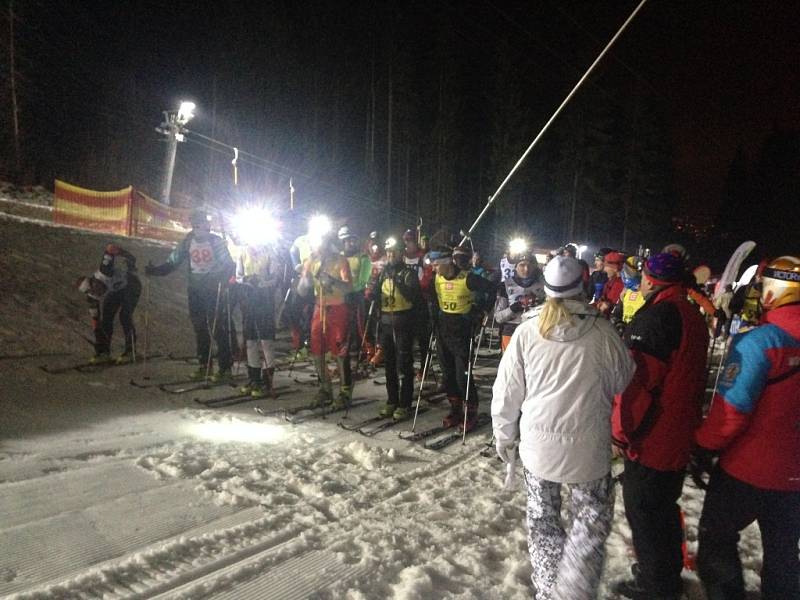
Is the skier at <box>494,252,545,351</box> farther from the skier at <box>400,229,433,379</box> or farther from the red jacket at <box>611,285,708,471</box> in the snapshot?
the red jacket at <box>611,285,708,471</box>

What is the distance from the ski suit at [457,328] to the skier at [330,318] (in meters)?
1.25

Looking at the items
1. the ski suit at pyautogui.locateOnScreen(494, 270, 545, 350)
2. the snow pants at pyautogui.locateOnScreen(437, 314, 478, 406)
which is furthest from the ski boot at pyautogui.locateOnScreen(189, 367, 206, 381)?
the ski suit at pyautogui.locateOnScreen(494, 270, 545, 350)

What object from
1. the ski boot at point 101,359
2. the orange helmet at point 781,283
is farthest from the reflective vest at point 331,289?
the orange helmet at point 781,283

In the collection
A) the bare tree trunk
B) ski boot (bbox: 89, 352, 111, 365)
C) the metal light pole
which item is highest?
the bare tree trunk

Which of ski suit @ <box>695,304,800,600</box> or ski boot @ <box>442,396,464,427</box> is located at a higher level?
ski suit @ <box>695,304,800,600</box>

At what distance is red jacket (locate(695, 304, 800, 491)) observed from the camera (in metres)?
2.53

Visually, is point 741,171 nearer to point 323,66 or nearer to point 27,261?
point 323,66

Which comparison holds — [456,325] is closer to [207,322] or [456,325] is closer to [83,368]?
[207,322]

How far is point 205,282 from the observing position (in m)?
7.96

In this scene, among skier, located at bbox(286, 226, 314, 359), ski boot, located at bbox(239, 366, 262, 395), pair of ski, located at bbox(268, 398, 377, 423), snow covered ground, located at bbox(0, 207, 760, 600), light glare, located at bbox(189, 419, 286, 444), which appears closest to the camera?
snow covered ground, located at bbox(0, 207, 760, 600)

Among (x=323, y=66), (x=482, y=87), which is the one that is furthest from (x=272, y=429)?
(x=482, y=87)

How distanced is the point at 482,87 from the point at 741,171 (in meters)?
26.7

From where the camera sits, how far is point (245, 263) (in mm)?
7695

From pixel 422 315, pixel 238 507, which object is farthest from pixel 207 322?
pixel 238 507
